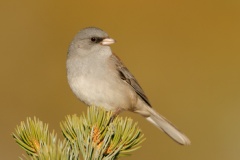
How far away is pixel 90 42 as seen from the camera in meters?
4.02

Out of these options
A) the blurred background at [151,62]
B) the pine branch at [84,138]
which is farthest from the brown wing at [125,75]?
the pine branch at [84,138]

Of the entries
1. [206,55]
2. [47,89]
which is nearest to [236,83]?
[206,55]

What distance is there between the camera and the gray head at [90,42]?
3.96 meters

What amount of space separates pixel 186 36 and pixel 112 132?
4.88m

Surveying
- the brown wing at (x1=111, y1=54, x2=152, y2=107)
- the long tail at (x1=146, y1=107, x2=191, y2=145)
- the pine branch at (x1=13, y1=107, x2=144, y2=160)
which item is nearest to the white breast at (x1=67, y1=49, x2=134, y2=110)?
the brown wing at (x1=111, y1=54, x2=152, y2=107)

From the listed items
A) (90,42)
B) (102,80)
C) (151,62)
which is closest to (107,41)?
(90,42)

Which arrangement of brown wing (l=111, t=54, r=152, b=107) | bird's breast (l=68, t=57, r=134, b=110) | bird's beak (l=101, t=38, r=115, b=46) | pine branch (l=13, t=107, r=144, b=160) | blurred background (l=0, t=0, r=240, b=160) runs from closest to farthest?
pine branch (l=13, t=107, r=144, b=160) < bird's breast (l=68, t=57, r=134, b=110) < bird's beak (l=101, t=38, r=115, b=46) < brown wing (l=111, t=54, r=152, b=107) < blurred background (l=0, t=0, r=240, b=160)

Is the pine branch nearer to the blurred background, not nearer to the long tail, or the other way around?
the long tail

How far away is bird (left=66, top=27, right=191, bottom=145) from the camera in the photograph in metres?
3.67

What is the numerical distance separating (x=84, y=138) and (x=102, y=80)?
1486 millimetres

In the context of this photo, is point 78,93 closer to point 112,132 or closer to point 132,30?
point 112,132

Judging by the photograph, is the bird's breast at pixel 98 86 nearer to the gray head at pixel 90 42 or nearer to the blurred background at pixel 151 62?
the gray head at pixel 90 42

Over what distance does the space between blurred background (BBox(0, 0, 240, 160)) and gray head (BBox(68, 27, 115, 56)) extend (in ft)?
4.01

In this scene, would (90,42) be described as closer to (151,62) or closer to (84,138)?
(84,138)
